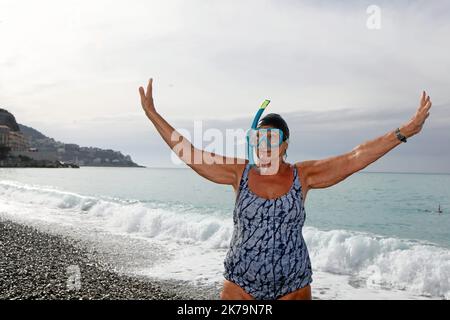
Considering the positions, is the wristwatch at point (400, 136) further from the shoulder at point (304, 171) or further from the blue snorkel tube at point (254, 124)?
the blue snorkel tube at point (254, 124)

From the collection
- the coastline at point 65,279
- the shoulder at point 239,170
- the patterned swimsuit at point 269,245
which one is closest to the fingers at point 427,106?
the patterned swimsuit at point 269,245

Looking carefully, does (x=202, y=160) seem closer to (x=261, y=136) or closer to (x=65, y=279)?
(x=261, y=136)

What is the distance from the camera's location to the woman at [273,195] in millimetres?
2445

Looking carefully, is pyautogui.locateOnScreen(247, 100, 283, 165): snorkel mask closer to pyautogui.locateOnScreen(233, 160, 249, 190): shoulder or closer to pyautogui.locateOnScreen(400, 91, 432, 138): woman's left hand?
pyautogui.locateOnScreen(233, 160, 249, 190): shoulder

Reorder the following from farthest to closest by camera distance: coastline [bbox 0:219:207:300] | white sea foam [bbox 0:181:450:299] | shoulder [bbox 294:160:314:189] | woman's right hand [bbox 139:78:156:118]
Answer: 1. white sea foam [bbox 0:181:450:299]
2. coastline [bbox 0:219:207:300]
3. woman's right hand [bbox 139:78:156:118]
4. shoulder [bbox 294:160:314:189]

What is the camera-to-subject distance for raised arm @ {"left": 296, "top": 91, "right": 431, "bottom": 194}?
95.8 inches

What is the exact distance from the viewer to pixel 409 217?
117 feet

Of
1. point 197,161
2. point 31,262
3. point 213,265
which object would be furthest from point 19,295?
point 197,161

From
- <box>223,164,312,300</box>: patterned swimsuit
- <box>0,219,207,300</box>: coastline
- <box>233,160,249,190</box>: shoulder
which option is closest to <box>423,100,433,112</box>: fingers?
<box>223,164,312,300</box>: patterned swimsuit

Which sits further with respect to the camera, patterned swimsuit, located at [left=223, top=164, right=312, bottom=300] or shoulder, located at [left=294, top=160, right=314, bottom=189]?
shoulder, located at [left=294, top=160, right=314, bottom=189]

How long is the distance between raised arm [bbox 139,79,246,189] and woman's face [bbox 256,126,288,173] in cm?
14

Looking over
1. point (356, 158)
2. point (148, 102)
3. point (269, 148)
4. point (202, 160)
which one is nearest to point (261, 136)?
point (269, 148)
